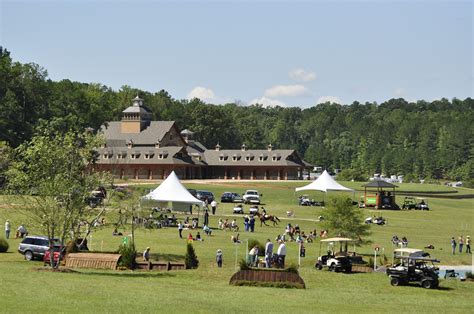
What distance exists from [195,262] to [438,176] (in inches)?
5996

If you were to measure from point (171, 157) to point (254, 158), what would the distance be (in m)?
14.7

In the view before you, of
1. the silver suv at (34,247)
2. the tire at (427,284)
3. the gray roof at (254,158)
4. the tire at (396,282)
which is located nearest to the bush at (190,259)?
the silver suv at (34,247)

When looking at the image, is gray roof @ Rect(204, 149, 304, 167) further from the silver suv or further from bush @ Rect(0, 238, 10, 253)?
the silver suv

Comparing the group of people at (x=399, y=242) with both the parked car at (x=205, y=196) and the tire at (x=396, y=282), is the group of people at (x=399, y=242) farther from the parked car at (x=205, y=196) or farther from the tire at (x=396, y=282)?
the parked car at (x=205, y=196)

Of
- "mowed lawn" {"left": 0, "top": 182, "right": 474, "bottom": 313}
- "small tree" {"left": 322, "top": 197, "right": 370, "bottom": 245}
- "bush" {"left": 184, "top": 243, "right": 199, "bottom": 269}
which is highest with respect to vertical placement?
"small tree" {"left": 322, "top": 197, "right": 370, "bottom": 245}

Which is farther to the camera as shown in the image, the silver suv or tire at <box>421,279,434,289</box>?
the silver suv

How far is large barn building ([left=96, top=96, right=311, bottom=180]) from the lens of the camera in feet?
389

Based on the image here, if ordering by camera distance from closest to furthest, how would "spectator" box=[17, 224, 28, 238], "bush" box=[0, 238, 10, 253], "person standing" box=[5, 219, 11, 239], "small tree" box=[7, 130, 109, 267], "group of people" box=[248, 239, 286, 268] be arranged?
"small tree" box=[7, 130, 109, 267]
"group of people" box=[248, 239, 286, 268]
"bush" box=[0, 238, 10, 253]
"person standing" box=[5, 219, 11, 239]
"spectator" box=[17, 224, 28, 238]

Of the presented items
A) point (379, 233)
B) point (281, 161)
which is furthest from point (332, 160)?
point (379, 233)

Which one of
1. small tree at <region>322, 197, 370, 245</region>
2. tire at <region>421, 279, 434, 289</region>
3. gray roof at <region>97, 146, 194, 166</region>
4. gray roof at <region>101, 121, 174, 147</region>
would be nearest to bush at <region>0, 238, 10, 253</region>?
small tree at <region>322, 197, 370, 245</region>

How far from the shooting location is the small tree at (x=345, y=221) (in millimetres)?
48219

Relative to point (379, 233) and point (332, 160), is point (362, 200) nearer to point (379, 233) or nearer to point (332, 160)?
point (379, 233)

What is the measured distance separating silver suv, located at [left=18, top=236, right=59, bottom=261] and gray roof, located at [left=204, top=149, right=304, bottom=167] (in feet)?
269

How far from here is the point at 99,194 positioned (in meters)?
52.5
